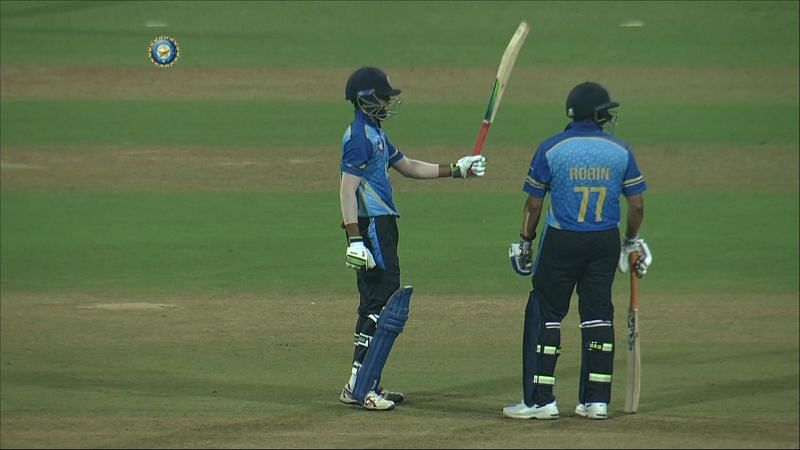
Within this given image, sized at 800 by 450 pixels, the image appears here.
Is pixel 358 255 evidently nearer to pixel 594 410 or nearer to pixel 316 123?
pixel 594 410

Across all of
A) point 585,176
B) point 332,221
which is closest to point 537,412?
point 585,176

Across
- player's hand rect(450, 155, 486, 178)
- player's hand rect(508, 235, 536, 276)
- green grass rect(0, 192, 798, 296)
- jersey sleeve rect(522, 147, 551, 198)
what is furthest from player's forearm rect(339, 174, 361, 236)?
green grass rect(0, 192, 798, 296)

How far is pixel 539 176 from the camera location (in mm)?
8461

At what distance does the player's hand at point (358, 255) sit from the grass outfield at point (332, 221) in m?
0.84

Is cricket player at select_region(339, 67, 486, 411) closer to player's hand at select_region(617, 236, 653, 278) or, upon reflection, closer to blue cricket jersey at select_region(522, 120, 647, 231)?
blue cricket jersey at select_region(522, 120, 647, 231)

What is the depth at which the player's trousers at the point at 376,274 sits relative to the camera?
8922mm

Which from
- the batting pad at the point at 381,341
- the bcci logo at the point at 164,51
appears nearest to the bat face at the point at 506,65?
the batting pad at the point at 381,341

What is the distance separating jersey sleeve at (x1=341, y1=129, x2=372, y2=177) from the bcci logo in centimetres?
1348

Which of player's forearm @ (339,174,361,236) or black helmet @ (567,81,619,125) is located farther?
player's forearm @ (339,174,361,236)

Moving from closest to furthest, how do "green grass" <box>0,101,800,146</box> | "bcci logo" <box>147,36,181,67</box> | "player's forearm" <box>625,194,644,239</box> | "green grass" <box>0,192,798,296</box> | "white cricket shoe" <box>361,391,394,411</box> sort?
1. "player's forearm" <box>625,194,644,239</box>
2. "white cricket shoe" <box>361,391,394,411</box>
3. "green grass" <box>0,192,798,296</box>
4. "green grass" <box>0,101,800,146</box>
5. "bcci logo" <box>147,36,181,67</box>

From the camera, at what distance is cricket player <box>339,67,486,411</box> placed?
8.81m

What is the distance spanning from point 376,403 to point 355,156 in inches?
55.5

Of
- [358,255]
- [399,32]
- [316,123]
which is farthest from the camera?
[399,32]

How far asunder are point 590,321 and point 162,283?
5067 millimetres
